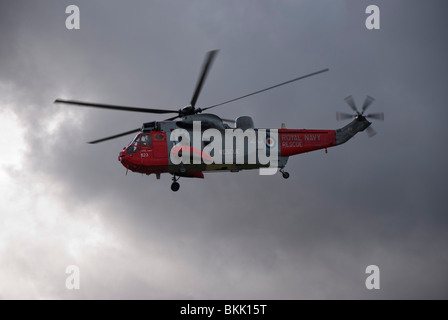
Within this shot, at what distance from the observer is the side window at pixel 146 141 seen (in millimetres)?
56062

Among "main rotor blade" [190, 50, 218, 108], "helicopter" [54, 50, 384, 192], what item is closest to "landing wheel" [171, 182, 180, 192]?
"helicopter" [54, 50, 384, 192]

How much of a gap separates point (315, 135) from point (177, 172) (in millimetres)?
14052

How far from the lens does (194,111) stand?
55.3 meters

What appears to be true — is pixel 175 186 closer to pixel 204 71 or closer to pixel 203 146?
pixel 203 146

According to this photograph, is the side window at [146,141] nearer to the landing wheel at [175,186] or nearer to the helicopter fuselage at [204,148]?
the helicopter fuselage at [204,148]

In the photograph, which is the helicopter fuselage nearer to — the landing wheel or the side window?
the side window

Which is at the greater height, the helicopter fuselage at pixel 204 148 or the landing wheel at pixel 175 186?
the helicopter fuselage at pixel 204 148

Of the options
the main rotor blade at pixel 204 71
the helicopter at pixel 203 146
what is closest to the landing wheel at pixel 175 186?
the helicopter at pixel 203 146

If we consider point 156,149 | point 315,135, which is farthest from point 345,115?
point 156,149

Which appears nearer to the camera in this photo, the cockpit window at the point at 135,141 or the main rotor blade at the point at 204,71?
the main rotor blade at the point at 204,71

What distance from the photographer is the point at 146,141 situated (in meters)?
56.2
